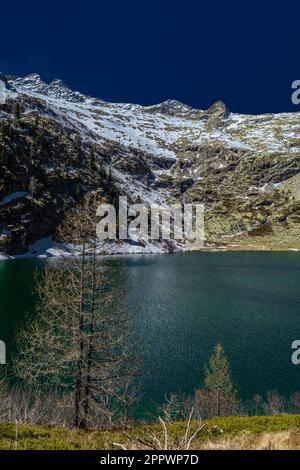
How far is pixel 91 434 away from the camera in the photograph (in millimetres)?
17500

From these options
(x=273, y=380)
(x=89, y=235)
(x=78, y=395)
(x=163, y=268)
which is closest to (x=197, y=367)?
(x=273, y=380)

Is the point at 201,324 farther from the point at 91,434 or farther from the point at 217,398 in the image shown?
the point at 91,434

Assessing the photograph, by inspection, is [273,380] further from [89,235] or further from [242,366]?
[89,235]

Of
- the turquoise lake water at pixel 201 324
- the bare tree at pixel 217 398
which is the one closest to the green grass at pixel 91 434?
the bare tree at pixel 217 398

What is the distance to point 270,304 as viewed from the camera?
88188 millimetres

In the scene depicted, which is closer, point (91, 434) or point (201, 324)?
point (91, 434)

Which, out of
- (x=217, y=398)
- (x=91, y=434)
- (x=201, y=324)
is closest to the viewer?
(x=91, y=434)

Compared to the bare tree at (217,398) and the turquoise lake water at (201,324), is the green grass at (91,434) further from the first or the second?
the turquoise lake water at (201,324)

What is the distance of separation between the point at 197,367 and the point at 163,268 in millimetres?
104915

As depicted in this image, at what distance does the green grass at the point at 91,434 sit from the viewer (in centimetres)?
1293

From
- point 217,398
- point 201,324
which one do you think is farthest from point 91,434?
point 201,324
